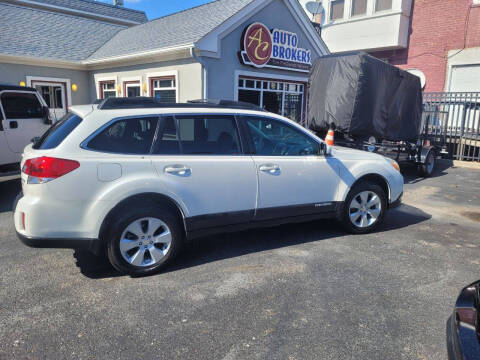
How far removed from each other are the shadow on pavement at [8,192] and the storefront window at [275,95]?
6710mm

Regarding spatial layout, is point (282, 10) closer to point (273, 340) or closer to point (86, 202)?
point (86, 202)

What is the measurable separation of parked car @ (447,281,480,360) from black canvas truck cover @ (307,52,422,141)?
20.5 feet

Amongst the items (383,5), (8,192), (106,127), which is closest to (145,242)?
(106,127)

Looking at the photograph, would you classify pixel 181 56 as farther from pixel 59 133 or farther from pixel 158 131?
pixel 59 133

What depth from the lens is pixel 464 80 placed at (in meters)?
15.8

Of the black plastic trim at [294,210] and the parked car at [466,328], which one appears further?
the black plastic trim at [294,210]

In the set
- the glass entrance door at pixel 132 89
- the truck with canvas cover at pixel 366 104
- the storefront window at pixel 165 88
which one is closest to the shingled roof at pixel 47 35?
the glass entrance door at pixel 132 89

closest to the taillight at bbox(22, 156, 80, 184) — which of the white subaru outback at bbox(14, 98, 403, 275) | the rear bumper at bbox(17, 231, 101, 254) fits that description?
the white subaru outback at bbox(14, 98, 403, 275)

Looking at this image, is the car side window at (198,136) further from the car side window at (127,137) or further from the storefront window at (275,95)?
the storefront window at (275,95)

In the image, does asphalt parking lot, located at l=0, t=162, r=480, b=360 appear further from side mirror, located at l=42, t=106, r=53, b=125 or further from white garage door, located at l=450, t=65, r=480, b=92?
white garage door, located at l=450, t=65, r=480, b=92

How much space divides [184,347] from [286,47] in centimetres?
1171

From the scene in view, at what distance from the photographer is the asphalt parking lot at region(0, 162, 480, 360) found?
9.34 ft

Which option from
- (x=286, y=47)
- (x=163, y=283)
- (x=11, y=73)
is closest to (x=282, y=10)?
(x=286, y=47)

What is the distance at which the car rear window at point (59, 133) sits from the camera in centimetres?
372
